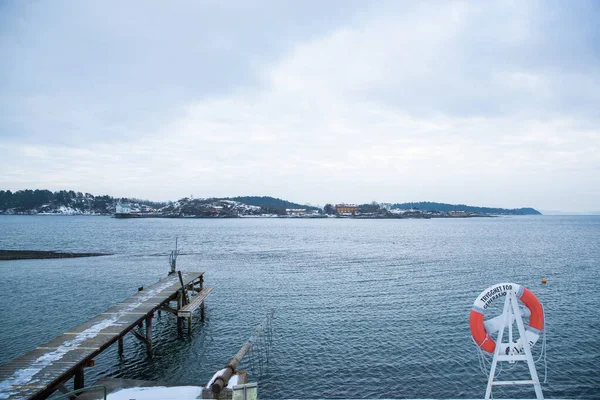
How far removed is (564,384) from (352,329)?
28.1ft

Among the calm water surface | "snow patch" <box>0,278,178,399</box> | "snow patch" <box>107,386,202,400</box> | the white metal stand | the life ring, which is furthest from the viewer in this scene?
the calm water surface

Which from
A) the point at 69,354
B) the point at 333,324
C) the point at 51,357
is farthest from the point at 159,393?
the point at 333,324

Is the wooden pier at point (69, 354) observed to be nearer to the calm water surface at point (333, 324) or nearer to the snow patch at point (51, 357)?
the snow patch at point (51, 357)

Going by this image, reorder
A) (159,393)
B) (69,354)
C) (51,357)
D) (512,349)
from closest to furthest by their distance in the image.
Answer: (512,349)
(159,393)
(51,357)
(69,354)

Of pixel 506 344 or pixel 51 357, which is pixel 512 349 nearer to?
pixel 506 344

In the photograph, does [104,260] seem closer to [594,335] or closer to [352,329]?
[352,329]

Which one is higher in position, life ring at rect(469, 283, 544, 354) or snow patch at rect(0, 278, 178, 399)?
life ring at rect(469, 283, 544, 354)

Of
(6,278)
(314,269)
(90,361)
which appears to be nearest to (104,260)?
(6,278)

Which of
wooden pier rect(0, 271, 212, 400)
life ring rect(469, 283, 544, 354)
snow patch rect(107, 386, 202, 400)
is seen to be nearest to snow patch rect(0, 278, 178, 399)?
wooden pier rect(0, 271, 212, 400)

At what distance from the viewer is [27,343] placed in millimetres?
16172

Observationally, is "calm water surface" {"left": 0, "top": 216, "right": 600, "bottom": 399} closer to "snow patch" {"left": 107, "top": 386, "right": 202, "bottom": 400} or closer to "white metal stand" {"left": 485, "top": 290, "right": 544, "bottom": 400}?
"snow patch" {"left": 107, "top": 386, "right": 202, "bottom": 400}

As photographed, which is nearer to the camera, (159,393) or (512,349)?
(512,349)

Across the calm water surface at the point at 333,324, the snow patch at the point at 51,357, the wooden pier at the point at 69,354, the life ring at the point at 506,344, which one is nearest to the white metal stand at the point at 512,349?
the life ring at the point at 506,344

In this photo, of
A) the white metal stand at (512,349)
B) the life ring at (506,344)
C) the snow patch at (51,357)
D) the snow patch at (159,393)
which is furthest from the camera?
the snow patch at (51,357)
